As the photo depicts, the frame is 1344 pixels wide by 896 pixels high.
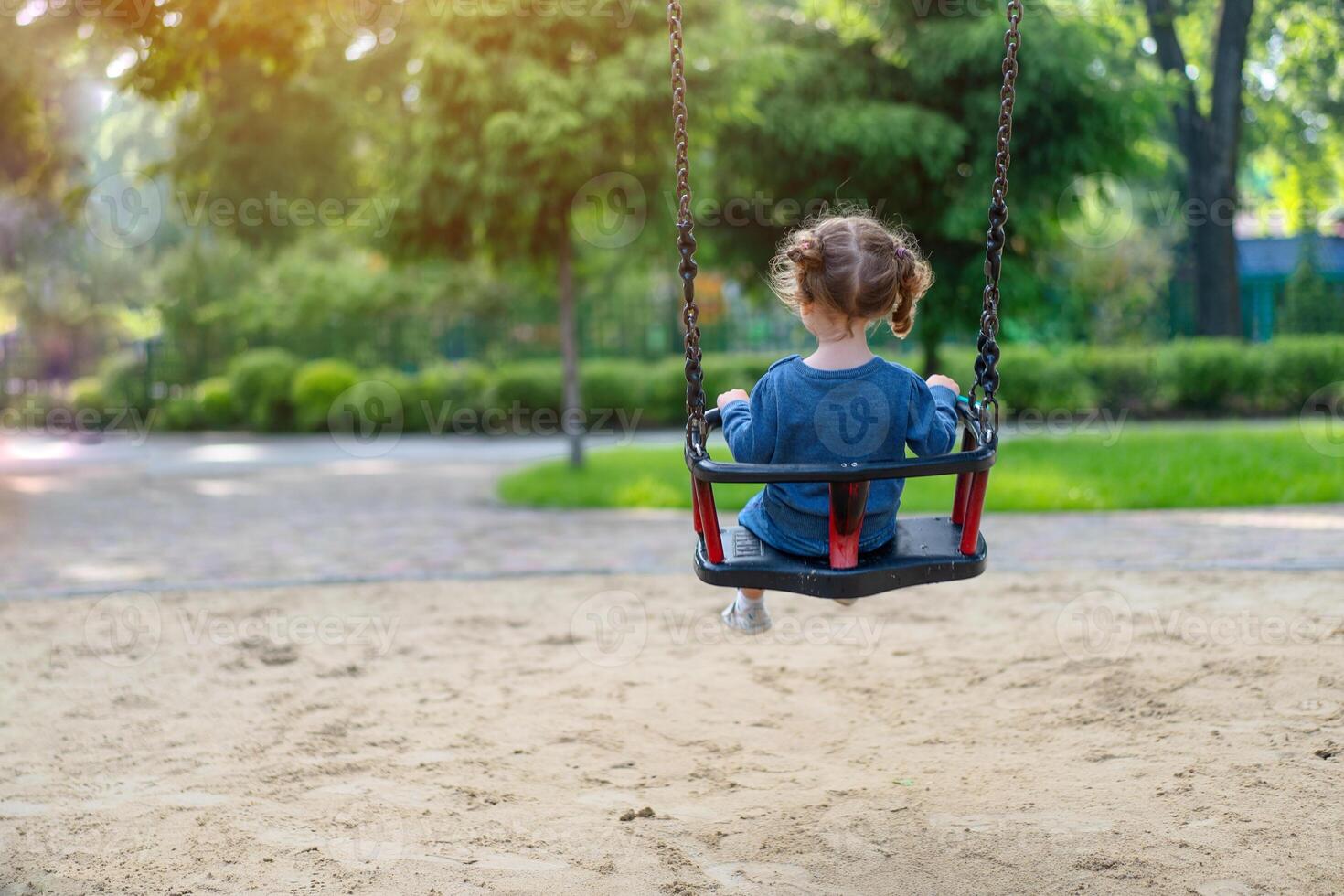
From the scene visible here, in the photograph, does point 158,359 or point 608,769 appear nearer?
point 608,769

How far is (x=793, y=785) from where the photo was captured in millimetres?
3777

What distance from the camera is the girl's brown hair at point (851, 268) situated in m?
3.49

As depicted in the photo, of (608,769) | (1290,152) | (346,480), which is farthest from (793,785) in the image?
(1290,152)

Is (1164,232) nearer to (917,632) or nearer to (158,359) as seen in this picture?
(158,359)

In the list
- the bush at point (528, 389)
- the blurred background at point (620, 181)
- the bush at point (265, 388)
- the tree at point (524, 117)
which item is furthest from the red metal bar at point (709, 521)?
the bush at point (265, 388)

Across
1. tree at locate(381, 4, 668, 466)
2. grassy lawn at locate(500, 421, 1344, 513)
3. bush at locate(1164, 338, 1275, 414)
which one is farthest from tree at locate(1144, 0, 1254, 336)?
tree at locate(381, 4, 668, 466)

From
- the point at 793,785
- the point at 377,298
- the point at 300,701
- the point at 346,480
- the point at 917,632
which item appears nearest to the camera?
the point at 793,785

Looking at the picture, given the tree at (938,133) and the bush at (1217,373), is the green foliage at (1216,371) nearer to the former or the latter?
the bush at (1217,373)

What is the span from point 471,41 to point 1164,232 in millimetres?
20505

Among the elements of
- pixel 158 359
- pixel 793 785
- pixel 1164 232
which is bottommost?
pixel 793 785

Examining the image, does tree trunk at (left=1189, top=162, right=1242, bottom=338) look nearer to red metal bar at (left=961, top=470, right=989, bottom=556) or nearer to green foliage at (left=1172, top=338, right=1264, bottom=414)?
green foliage at (left=1172, top=338, right=1264, bottom=414)

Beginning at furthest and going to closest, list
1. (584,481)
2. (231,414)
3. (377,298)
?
(377,298), (231,414), (584,481)

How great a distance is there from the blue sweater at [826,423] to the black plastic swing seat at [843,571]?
95 millimetres

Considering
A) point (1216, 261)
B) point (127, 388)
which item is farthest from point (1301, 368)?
point (127, 388)
